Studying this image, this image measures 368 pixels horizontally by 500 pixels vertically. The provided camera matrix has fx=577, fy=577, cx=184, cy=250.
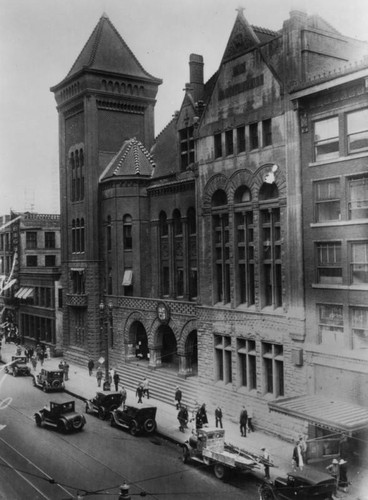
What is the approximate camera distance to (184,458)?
26.1 metres

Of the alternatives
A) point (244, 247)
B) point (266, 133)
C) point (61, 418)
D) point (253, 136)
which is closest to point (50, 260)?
point (61, 418)

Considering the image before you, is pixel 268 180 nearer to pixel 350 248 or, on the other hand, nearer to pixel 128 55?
pixel 350 248

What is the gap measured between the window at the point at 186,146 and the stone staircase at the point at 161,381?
15.4 metres

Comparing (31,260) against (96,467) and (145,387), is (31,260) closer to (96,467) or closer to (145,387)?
(145,387)

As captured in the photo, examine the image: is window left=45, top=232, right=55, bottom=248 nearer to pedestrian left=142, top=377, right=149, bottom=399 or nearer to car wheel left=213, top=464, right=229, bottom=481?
pedestrian left=142, top=377, right=149, bottom=399

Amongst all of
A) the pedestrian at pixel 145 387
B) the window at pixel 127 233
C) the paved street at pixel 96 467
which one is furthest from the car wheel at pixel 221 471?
A: the window at pixel 127 233

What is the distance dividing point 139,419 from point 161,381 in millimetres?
9924

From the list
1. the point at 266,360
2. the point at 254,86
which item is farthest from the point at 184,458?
the point at 254,86

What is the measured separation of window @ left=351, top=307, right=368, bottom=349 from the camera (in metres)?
26.0

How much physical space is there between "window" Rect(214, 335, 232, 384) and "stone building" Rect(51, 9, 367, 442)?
0.07 m

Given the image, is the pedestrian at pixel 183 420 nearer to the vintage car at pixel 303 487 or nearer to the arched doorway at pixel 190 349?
the arched doorway at pixel 190 349

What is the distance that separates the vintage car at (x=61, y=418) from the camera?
1216 inches

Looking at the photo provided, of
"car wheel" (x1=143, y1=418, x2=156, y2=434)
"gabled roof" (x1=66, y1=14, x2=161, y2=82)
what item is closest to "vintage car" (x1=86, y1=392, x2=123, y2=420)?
"car wheel" (x1=143, y1=418, x2=156, y2=434)

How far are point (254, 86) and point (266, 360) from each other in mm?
14932
